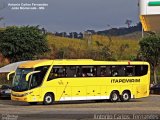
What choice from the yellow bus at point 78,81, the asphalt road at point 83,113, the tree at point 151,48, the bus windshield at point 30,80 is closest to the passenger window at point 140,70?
the yellow bus at point 78,81

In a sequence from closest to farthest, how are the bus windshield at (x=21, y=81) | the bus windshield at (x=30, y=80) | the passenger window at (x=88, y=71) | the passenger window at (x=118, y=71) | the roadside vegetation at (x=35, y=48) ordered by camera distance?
1. the bus windshield at (x=30, y=80)
2. the bus windshield at (x=21, y=81)
3. the passenger window at (x=88, y=71)
4. the passenger window at (x=118, y=71)
5. the roadside vegetation at (x=35, y=48)

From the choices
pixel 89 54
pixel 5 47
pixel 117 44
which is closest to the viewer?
pixel 5 47

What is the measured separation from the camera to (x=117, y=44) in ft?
283

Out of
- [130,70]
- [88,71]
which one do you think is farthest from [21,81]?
[130,70]

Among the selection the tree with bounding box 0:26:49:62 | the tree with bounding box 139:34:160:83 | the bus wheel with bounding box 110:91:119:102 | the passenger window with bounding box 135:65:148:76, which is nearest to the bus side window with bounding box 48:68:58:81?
the bus wheel with bounding box 110:91:119:102

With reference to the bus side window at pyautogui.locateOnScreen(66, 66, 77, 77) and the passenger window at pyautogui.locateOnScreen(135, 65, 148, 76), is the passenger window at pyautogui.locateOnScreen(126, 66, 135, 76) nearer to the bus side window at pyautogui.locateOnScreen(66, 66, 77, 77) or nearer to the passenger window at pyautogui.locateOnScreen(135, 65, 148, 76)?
the passenger window at pyautogui.locateOnScreen(135, 65, 148, 76)

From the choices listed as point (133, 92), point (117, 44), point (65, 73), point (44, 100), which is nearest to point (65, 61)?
point (65, 73)

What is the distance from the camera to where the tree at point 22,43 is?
192 feet

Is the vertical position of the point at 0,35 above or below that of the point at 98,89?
above

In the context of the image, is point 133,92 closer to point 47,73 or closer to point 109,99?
point 109,99

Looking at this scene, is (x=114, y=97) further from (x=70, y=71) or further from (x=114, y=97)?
(x=70, y=71)

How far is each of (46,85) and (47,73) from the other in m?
A: 0.79

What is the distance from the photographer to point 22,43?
193 ft

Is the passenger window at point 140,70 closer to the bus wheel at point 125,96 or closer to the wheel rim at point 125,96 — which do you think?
the bus wheel at point 125,96
